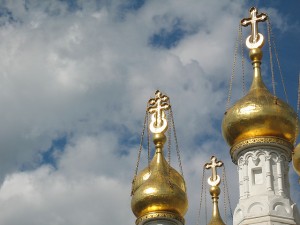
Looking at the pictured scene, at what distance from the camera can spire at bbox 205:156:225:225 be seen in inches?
916

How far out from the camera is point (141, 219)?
66.4ft

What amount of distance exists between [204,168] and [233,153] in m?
4.32

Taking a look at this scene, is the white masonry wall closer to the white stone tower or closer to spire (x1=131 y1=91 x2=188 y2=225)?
the white stone tower

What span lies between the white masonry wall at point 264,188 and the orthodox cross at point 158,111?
3.25m

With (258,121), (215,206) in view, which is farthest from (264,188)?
(215,206)

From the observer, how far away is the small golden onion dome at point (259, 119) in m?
18.7

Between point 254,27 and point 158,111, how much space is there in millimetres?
3282

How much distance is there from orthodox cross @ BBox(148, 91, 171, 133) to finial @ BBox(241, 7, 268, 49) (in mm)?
2907

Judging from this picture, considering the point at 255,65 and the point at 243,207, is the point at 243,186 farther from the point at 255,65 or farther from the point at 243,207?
the point at 255,65

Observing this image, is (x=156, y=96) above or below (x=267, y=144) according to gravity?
above

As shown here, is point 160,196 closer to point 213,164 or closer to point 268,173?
point 268,173

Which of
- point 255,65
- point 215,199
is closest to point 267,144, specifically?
point 255,65

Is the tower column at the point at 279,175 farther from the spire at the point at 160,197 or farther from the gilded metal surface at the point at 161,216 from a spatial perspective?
the gilded metal surface at the point at 161,216

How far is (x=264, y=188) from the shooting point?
60.0ft
